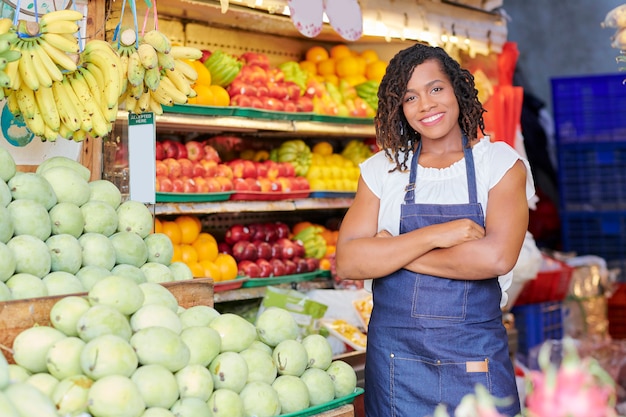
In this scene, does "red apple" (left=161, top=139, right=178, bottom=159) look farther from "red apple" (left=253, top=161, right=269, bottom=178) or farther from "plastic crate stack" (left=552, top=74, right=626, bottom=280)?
"plastic crate stack" (left=552, top=74, right=626, bottom=280)

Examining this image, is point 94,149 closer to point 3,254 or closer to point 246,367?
point 3,254

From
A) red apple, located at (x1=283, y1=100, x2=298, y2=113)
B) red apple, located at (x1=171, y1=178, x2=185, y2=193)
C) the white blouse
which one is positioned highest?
red apple, located at (x1=283, y1=100, x2=298, y2=113)

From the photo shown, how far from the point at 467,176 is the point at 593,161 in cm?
470

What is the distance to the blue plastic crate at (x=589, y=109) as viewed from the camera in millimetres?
6836

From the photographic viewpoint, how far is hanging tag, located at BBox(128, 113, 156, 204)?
2.90 m

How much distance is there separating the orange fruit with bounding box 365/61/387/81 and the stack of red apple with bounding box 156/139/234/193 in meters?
1.39

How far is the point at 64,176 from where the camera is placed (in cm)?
234

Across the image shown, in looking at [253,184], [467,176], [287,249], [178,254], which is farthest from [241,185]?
[467,176]

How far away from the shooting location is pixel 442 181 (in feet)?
9.00

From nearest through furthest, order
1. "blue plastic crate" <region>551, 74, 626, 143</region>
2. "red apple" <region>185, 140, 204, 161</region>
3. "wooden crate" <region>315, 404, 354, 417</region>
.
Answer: "wooden crate" <region>315, 404, 354, 417</region> → "red apple" <region>185, 140, 204, 161</region> → "blue plastic crate" <region>551, 74, 626, 143</region>

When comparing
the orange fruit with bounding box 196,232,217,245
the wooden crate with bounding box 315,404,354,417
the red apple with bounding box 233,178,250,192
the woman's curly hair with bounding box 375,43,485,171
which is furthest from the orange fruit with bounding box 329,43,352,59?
the wooden crate with bounding box 315,404,354,417

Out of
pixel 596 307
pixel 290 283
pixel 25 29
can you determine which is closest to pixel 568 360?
pixel 25 29

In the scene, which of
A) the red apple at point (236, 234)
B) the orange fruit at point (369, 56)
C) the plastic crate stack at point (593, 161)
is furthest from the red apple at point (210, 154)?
the plastic crate stack at point (593, 161)

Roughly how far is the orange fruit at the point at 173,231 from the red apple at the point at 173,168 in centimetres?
28
